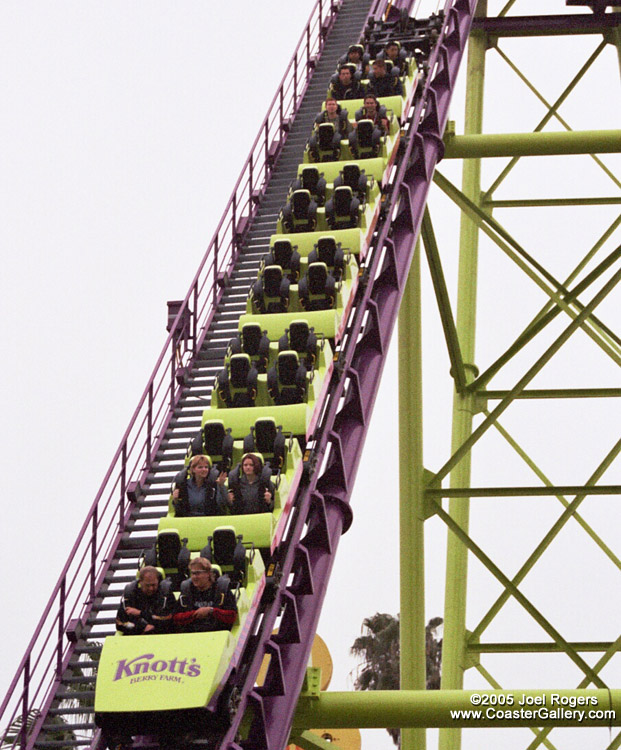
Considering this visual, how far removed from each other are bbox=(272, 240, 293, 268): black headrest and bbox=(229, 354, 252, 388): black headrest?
1.75m

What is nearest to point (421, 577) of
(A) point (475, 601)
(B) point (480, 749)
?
(A) point (475, 601)

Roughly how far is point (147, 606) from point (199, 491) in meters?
1.38

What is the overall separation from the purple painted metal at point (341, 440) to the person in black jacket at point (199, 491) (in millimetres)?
561

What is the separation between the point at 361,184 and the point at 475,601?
74.5 feet

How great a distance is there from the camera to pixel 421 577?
12453 millimetres

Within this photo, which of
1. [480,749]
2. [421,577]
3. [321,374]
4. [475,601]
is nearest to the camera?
[321,374]

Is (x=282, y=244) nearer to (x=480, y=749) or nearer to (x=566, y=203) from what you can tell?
(x=566, y=203)

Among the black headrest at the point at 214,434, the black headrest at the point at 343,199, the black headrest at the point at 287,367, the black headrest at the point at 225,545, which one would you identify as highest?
the black headrest at the point at 343,199

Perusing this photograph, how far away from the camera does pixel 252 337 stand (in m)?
12.3

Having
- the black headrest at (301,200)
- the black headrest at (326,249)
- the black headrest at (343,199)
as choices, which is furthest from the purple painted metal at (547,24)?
the black headrest at (326,249)

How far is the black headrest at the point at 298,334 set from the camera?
11.8 m

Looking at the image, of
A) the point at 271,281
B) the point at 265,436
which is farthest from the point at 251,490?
the point at 271,281

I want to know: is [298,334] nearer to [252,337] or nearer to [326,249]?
[252,337]

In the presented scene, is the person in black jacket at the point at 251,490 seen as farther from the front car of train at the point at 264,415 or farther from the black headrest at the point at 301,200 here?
the black headrest at the point at 301,200
